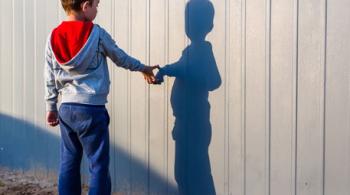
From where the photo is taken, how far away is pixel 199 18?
137 inches

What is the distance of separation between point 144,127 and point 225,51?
0.89 meters

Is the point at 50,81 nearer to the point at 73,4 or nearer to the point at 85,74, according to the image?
the point at 85,74

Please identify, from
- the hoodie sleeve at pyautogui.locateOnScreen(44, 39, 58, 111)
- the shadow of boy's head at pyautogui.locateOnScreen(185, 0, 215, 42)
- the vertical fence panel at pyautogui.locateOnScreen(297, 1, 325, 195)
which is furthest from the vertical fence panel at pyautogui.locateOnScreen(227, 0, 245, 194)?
the hoodie sleeve at pyautogui.locateOnScreen(44, 39, 58, 111)

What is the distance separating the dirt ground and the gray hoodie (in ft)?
3.84

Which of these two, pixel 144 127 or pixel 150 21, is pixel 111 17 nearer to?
pixel 150 21

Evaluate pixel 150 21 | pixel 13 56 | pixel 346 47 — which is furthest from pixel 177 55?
pixel 13 56

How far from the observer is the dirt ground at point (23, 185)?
15.4ft

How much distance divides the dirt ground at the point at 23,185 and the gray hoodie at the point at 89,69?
117 cm

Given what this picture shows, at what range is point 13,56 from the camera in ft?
16.9

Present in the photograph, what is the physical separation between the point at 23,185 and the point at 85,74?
187 centimetres

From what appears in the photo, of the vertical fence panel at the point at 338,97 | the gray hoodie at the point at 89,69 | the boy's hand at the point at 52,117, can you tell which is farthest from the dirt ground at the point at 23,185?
the vertical fence panel at the point at 338,97

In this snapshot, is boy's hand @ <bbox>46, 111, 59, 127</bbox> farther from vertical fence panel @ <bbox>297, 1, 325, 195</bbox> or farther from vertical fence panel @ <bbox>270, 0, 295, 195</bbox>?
vertical fence panel @ <bbox>297, 1, 325, 195</bbox>

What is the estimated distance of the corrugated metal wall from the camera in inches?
113

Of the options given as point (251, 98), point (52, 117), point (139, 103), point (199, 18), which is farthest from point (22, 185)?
point (251, 98)
